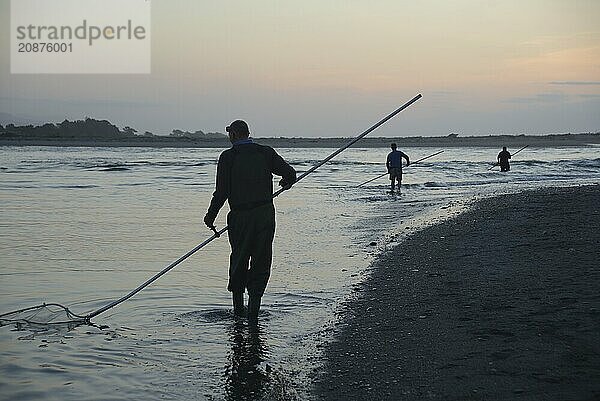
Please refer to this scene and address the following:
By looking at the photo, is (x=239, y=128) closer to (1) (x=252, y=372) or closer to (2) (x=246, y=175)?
(2) (x=246, y=175)

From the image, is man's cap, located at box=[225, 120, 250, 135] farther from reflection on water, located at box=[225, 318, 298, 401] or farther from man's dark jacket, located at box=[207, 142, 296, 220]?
reflection on water, located at box=[225, 318, 298, 401]

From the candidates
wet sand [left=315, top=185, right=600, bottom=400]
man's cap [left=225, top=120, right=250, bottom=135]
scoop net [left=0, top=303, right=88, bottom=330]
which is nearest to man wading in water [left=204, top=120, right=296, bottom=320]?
man's cap [left=225, top=120, right=250, bottom=135]

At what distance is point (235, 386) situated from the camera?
203 inches

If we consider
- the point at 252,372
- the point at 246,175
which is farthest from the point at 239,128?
the point at 252,372

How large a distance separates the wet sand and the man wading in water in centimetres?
96

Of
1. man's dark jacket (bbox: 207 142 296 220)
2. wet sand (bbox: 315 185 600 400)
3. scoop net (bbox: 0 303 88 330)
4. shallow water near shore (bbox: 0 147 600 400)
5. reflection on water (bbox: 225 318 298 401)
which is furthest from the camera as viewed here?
scoop net (bbox: 0 303 88 330)

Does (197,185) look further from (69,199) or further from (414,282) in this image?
(414,282)

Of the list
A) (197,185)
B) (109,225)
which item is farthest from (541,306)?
(197,185)

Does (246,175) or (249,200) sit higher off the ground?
(246,175)

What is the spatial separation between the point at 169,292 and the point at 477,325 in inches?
153

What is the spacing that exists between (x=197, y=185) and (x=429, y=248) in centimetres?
1769

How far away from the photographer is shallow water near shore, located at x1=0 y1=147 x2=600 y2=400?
5.39m

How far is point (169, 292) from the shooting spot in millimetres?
8484

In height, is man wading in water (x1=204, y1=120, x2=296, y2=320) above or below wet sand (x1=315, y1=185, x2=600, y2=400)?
above
